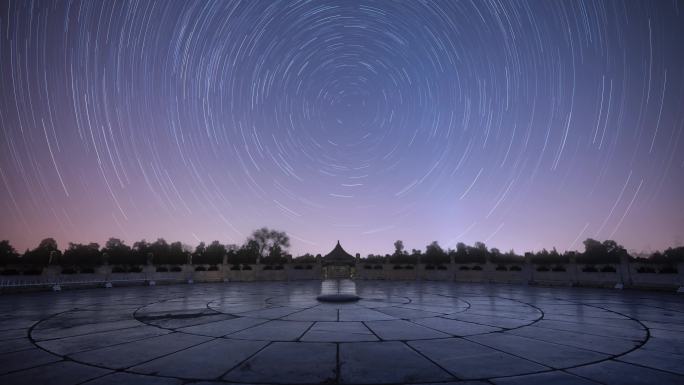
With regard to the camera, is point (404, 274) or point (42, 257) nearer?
point (404, 274)

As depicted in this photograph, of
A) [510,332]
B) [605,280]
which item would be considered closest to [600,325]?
[510,332]

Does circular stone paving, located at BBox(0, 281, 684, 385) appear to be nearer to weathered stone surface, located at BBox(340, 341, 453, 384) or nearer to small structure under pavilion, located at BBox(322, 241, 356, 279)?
weathered stone surface, located at BBox(340, 341, 453, 384)

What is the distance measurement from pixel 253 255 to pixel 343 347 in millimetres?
68034

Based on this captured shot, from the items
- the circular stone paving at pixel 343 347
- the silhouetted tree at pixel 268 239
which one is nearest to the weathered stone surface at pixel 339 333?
the circular stone paving at pixel 343 347

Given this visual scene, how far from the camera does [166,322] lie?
895 centimetres

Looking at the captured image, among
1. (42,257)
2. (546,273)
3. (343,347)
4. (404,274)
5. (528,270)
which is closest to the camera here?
(343,347)

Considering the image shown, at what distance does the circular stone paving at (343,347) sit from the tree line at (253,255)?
17.7m

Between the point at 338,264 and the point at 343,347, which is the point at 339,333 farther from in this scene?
the point at 338,264

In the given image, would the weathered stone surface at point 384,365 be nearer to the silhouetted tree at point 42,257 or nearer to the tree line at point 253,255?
the tree line at point 253,255

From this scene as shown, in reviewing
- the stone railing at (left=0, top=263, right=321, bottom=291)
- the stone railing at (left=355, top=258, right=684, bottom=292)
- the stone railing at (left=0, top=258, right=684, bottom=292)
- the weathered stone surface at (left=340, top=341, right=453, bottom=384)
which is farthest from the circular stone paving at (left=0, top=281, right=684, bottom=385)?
the stone railing at (left=0, top=263, right=321, bottom=291)

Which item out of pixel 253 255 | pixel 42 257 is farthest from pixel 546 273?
pixel 42 257

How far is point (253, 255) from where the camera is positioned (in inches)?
2785

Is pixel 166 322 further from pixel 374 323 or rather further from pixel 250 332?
pixel 374 323

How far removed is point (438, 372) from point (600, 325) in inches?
251
